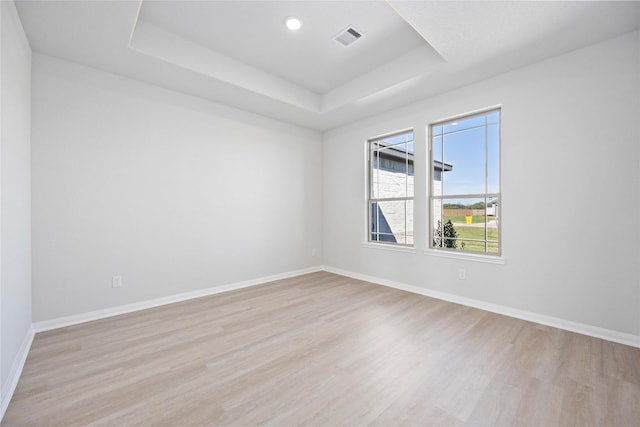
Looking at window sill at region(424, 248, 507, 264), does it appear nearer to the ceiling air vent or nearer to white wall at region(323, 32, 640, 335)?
white wall at region(323, 32, 640, 335)

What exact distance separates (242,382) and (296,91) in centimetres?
367

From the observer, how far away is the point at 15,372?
6.41 ft

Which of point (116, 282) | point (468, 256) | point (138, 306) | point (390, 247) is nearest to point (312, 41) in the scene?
point (390, 247)

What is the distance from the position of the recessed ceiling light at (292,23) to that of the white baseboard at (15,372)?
3531 millimetres

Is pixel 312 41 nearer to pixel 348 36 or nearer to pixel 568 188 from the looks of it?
pixel 348 36

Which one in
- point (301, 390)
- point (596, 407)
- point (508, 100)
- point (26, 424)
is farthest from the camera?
point (508, 100)

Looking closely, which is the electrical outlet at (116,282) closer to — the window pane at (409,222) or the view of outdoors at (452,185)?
the view of outdoors at (452,185)

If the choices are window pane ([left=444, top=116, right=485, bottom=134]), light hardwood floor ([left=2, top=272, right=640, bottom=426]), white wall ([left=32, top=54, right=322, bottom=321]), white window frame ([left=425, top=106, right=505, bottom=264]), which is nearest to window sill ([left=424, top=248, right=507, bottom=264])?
white window frame ([left=425, top=106, right=505, bottom=264])

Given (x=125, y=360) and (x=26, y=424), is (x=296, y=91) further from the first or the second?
(x=26, y=424)

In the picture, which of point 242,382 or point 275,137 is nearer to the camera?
point 242,382

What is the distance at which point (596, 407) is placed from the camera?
167 cm

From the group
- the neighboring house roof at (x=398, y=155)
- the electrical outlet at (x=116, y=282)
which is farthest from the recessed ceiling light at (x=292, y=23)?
the electrical outlet at (x=116, y=282)

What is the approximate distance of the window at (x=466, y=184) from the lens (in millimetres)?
3375

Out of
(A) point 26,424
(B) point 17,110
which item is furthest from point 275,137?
(A) point 26,424
